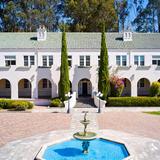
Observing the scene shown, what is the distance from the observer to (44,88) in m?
45.5

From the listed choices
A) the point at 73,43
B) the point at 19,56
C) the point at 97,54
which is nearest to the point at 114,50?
the point at 97,54

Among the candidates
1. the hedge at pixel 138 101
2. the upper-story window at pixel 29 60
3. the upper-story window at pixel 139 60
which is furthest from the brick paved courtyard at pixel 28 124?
the upper-story window at pixel 139 60

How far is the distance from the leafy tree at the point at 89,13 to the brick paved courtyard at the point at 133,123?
107 ft

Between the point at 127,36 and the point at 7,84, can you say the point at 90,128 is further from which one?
the point at 127,36

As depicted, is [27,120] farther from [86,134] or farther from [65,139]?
[86,134]

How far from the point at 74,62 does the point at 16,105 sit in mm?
12644

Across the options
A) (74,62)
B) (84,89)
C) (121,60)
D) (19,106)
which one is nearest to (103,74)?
(121,60)

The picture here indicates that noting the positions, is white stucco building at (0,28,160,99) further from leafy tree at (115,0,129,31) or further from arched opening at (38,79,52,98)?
leafy tree at (115,0,129,31)

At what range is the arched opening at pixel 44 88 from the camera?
4525 centimetres

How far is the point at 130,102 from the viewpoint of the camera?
122ft

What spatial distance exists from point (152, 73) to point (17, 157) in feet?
96.7

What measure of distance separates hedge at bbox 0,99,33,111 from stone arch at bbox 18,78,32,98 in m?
9.20

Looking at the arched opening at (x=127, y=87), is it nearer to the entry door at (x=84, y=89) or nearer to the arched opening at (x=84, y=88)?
the arched opening at (x=84, y=88)

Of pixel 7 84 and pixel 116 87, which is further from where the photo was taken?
pixel 7 84
